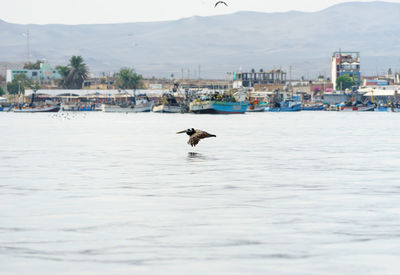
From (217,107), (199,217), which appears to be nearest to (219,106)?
(217,107)

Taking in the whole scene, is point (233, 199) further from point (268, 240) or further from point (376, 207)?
point (268, 240)

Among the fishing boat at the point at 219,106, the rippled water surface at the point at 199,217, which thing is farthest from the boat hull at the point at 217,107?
the rippled water surface at the point at 199,217

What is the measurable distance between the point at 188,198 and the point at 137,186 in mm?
3631

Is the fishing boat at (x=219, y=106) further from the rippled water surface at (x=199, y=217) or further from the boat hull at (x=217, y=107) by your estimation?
the rippled water surface at (x=199, y=217)

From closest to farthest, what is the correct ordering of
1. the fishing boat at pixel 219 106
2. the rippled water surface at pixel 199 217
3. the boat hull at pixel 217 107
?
the rippled water surface at pixel 199 217
the boat hull at pixel 217 107
the fishing boat at pixel 219 106

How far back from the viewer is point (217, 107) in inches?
7023

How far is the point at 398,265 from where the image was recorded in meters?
13.4

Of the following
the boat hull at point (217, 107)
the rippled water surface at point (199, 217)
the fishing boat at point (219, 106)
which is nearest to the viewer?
the rippled water surface at point (199, 217)

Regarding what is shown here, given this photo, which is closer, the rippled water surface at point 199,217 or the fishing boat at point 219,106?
the rippled water surface at point 199,217

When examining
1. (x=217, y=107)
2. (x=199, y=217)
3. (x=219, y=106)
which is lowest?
(x=217, y=107)

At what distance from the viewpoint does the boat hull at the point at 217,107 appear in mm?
178375

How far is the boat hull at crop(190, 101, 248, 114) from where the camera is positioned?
17838 cm

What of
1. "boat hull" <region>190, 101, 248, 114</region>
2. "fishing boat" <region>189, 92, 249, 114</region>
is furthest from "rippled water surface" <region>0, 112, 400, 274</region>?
"fishing boat" <region>189, 92, 249, 114</region>

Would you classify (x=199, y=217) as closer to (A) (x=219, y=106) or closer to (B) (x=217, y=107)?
(B) (x=217, y=107)
